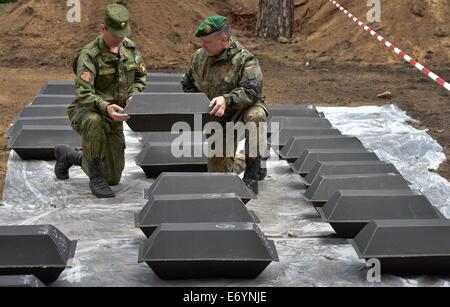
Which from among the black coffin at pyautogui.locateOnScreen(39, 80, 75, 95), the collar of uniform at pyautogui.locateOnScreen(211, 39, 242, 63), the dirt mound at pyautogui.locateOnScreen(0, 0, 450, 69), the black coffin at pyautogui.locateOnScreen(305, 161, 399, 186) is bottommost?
the dirt mound at pyautogui.locateOnScreen(0, 0, 450, 69)

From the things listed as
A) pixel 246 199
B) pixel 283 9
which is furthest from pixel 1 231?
pixel 283 9

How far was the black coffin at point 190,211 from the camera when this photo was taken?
15.1ft

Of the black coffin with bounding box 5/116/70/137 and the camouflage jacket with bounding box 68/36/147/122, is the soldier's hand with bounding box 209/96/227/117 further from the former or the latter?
the black coffin with bounding box 5/116/70/137

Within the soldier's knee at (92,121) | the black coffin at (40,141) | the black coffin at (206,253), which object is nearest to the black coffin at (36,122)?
the black coffin at (40,141)

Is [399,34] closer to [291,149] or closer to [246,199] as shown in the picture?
[291,149]

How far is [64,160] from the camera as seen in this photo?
620 cm

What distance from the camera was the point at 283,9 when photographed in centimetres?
1446

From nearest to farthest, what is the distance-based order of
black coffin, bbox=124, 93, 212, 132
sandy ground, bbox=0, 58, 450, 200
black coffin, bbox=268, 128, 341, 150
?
black coffin, bbox=124, 93, 212, 132 → black coffin, bbox=268, 128, 341, 150 → sandy ground, bbox=0, 58, 450, 200

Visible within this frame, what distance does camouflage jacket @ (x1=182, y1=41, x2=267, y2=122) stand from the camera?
224 inches

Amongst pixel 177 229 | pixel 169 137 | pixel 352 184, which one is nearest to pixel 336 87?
pixel 169 137

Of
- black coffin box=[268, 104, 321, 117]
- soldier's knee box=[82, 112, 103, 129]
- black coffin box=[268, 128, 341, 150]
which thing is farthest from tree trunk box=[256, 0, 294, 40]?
soldier's knee box=[82, 112, 103, 129]

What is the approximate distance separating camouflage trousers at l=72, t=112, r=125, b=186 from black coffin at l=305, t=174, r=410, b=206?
5.01 ft

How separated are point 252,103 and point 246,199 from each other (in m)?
0.91

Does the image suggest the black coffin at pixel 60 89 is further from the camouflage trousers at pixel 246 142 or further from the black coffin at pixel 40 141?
the camouflage trousers at pixel 246 142
